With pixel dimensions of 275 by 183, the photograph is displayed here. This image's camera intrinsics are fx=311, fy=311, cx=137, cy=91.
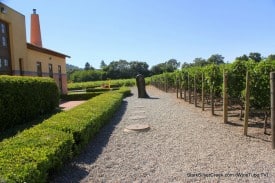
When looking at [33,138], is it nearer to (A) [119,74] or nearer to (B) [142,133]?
(B) [142,133]

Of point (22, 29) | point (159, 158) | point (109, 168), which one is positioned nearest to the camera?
point (109, 168)

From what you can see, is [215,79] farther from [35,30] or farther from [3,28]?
[35,30]

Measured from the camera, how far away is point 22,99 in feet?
35.7

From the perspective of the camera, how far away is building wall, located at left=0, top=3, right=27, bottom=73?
18391 millimetres

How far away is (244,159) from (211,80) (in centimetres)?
724

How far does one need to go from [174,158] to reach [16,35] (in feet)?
54.1

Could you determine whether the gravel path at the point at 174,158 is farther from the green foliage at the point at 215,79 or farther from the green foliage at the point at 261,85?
the green foliage at the point at 215,79

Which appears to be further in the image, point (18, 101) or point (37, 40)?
point (37, 40)

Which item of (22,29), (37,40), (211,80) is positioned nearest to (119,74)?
(37,40)


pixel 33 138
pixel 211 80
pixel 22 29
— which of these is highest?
pixel 22 29

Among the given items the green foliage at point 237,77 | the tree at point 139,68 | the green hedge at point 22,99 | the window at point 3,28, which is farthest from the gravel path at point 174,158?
the tree at point 139,68

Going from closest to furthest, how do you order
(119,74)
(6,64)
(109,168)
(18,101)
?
(109,168)
(18,101)
(6,64)
(119,74)

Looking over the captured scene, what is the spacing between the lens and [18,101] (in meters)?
10.5

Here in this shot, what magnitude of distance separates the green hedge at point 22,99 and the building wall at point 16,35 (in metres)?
5.74
